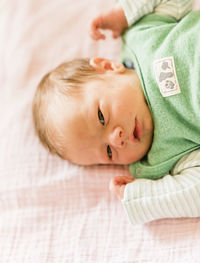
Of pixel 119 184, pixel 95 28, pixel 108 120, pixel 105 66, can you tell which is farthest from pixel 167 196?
pixel 95 28

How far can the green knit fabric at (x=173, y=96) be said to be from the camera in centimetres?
124

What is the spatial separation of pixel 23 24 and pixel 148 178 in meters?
1.00

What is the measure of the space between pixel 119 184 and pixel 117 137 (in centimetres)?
21

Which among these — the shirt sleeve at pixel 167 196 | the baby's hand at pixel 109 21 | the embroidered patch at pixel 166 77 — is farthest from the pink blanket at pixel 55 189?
the embroidered patch at pixel 166 77

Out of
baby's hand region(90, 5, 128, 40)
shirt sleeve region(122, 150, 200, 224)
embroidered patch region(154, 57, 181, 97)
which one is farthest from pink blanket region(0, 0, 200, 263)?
embroidered patch region(154, 57, 181, 97)

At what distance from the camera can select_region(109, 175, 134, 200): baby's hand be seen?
4.30 feet

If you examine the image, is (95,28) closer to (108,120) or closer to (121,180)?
(108,120)

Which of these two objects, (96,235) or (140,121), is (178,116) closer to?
(140,121)

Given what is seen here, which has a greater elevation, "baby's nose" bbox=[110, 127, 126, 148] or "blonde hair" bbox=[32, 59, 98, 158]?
"blonde hair" bbox=[32, 59, 98, 158]

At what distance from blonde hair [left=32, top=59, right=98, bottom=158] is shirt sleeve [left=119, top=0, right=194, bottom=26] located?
0.29 m

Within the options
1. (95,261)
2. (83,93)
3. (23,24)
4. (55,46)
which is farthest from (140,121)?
(23,24)

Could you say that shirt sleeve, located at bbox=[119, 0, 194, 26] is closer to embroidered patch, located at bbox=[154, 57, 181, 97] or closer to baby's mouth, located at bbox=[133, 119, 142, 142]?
embroidered patch, located at bbox=[154, 57, 181, 97]

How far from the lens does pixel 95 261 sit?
1.26 metres

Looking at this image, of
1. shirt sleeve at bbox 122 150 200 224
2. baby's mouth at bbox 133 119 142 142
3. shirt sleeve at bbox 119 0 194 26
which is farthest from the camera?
shirt sleeve at bbox 119 0 194 26
